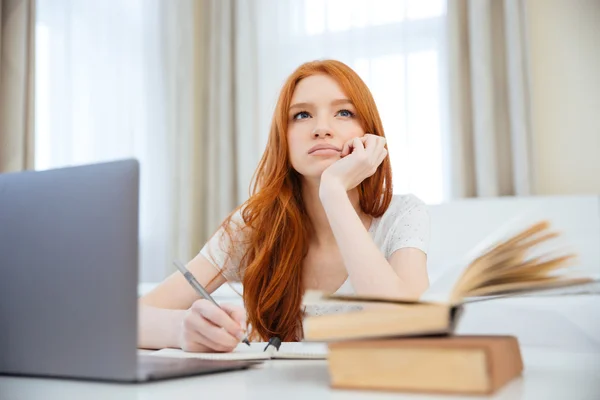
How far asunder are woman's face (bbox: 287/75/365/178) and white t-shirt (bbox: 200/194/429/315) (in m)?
0.21

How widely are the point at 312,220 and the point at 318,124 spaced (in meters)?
0.28

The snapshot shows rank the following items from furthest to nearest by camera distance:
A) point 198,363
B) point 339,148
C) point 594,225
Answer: point 594,225 < point 339,148 < point 198,363

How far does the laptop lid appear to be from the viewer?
50 cm

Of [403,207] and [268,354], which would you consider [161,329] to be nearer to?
[268,354]

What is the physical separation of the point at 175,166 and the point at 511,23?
75.0 inches

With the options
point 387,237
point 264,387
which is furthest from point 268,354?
point 387,237

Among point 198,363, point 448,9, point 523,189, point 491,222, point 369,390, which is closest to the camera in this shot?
point 369,390

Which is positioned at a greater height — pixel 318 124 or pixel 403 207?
pixel 318 124

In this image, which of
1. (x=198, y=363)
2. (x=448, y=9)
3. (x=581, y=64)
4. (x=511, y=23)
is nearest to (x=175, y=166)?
(x=448, y=9)

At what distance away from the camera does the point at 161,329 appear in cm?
98

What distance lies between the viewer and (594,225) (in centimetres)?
197

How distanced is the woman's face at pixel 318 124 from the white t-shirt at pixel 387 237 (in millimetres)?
206

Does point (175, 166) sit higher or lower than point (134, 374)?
higher

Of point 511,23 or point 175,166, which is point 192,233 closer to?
point 175,166
